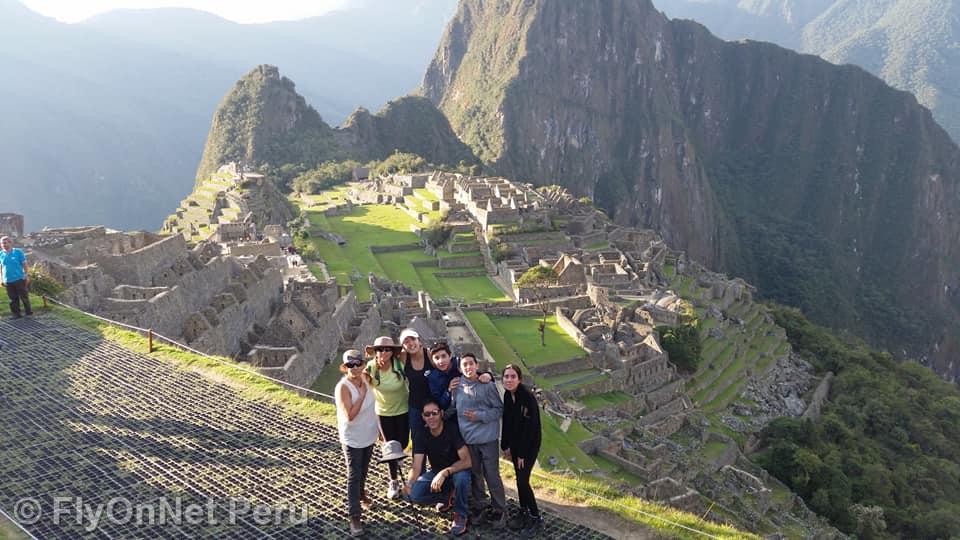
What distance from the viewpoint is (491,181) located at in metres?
57.4

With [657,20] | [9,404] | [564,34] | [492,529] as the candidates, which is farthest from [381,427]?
[657,20]

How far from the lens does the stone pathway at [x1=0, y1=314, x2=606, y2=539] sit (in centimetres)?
727

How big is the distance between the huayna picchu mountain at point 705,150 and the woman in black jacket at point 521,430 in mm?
99644

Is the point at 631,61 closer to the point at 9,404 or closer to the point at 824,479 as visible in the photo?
the point at 824,479

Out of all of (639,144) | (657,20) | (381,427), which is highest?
(657,20)

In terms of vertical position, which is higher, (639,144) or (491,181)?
(639,144)

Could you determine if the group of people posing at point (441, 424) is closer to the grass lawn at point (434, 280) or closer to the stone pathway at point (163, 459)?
the stone pathway at point (163, 459)

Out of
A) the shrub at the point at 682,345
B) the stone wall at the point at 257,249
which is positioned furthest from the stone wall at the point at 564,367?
the stone wall at the point at 257,249

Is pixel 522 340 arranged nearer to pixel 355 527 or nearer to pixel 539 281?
pixel 539 281

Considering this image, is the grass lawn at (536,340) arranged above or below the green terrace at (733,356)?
above

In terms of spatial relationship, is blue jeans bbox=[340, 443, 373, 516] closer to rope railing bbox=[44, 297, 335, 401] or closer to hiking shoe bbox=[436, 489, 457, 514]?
hiking shoe bbox=[436, 489, 457, 514]

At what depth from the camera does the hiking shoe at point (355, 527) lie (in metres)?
7.11

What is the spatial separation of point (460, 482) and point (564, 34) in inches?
5331

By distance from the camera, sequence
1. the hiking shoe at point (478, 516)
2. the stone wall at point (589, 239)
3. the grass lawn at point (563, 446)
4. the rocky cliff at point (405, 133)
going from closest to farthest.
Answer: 1. the hiking shoe at point (478, 516)
2. the grass lawn at point (563, 446)
3. the stone wall at point (589, 239)
4. the rocky cliff at point (405, 133)
